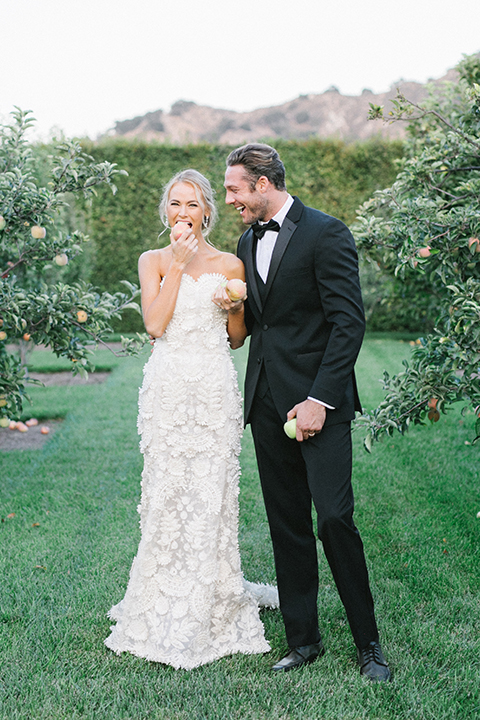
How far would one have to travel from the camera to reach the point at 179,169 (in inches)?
511

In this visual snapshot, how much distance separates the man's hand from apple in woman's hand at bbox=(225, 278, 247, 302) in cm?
52

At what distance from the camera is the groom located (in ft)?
8.23

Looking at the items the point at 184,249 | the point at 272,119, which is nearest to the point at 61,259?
the point at 184,249

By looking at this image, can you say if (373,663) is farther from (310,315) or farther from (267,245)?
(267,245)

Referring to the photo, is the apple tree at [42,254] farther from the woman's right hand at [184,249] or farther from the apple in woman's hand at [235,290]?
the apple in woman's hand at [235,290]

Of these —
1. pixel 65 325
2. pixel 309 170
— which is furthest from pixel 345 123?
pixel 65 325

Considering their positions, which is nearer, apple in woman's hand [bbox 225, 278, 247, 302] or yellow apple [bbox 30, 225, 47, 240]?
apple in woman's hand [bbox 225, 278, 247, 302]

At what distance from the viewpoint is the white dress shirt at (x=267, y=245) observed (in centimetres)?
271

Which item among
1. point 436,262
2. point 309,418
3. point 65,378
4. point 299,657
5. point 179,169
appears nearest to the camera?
point 309,418

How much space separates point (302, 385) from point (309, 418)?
19 cm

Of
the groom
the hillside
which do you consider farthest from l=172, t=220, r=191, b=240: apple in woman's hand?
the hillside

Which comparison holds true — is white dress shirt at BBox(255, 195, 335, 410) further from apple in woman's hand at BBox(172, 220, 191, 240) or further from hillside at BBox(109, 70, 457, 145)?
hillside at BBox(109, 70, 457, 145)

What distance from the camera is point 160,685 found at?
101 inches

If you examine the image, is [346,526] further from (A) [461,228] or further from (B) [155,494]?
(A) [461,228]
